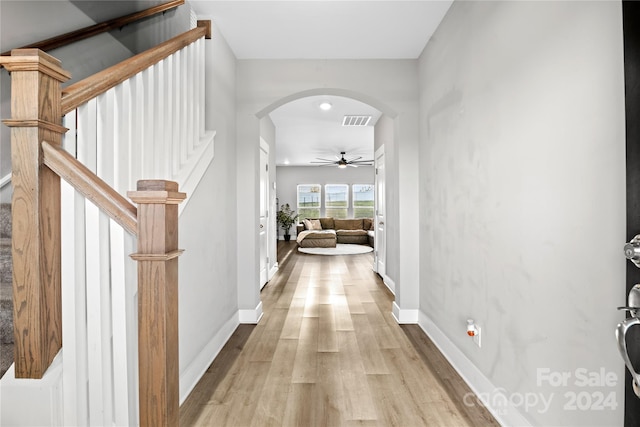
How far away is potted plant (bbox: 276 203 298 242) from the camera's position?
38.4 ft

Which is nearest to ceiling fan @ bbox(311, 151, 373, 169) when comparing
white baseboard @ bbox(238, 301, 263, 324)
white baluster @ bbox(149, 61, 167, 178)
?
white baseboard @ bbox(238, 301, 263, 324)

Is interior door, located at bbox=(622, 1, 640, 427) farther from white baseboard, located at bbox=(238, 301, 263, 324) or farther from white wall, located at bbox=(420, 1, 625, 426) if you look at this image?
white baseboard, located at bbox=(238, 301, 263, 324)

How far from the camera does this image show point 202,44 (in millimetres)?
2527

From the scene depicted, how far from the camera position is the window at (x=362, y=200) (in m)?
12.5

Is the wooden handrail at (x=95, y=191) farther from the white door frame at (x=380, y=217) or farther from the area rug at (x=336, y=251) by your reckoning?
the area rug at (x=336, y=251)

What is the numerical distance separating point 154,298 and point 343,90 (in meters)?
2.89

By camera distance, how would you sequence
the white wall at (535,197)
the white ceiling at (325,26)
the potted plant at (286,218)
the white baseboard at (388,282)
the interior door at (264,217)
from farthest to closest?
the potted plant at (286,218), the interior door at (264,217), the white baseboard at (388,282), the white ceiling at (325,26), the white wall at (535,197)

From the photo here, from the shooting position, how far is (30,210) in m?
1.09

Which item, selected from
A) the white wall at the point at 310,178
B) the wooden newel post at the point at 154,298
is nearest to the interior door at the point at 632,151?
the wooden newel post at the point at 154,298

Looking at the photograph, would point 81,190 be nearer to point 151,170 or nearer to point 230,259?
point 151,170

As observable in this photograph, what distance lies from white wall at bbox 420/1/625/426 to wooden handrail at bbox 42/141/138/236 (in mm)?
1558

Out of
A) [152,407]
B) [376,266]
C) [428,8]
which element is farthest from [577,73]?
[376,266]

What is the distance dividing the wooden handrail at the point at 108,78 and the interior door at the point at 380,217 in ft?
12.9

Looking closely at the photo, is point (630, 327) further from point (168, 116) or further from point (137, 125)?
point (168, 116)
